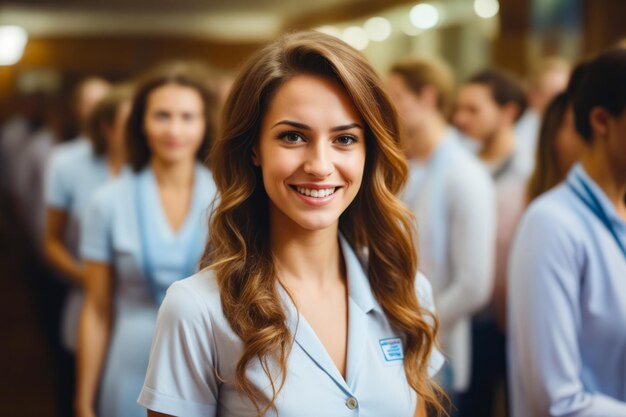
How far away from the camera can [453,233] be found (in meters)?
3.06

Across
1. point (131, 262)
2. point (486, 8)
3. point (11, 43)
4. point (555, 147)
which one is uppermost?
point (11, 43)

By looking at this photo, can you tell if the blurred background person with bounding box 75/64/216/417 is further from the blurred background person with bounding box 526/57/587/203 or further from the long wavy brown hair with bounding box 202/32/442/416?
the blurred background person with bounding box 526/57/587/203

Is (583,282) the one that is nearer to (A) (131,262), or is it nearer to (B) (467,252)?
(B) (467,252)

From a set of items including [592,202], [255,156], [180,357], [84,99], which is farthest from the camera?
[84,99]

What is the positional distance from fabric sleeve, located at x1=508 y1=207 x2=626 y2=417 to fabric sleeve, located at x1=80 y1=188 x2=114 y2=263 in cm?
143

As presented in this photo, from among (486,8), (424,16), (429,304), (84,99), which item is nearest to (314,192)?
(429,304)

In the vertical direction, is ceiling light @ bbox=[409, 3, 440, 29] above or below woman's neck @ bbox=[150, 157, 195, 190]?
above

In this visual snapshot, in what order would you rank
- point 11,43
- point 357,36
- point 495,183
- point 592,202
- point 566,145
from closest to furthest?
1. point 592,202
2. point 566,145
3. point 495,183
4. point 357,36
5. point 11,43

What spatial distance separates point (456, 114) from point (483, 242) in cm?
168

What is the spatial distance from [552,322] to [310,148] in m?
0.77

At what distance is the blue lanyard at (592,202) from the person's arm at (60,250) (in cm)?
241

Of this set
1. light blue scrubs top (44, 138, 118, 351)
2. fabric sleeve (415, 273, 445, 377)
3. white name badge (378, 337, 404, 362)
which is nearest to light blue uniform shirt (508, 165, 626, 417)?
fabric sleeve (415, 273, 445, 377)

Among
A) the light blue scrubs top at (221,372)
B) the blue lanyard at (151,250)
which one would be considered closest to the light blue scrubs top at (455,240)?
the blue lanyard at (151,250)

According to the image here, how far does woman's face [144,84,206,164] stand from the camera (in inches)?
111
